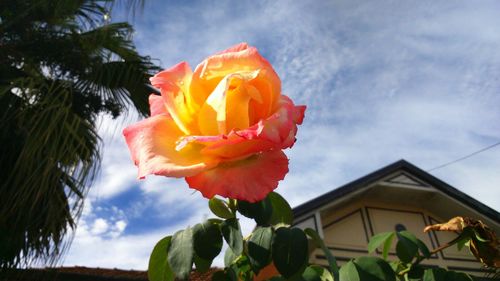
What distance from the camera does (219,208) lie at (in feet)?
1.64

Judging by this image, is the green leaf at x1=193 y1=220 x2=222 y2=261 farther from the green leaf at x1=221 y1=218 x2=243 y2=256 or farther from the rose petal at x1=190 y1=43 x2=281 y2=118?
the rose petal at x1=190 y1=43 x2=281 y2=118

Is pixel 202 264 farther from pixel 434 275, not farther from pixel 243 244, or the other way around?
pixel 434 275

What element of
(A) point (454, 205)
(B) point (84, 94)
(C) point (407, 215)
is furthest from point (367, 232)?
(B) point (84, 94)

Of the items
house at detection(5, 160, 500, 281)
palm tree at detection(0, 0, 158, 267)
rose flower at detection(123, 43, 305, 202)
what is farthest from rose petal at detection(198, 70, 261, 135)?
house at detection(5, 160, 500, 281)

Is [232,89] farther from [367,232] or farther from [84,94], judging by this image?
[367,232]

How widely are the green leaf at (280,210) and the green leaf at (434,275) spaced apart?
0.86 ft

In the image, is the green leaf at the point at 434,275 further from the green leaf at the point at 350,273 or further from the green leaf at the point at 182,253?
the green leaf at the point at 182,253

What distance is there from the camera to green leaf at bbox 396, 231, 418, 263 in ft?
2.10

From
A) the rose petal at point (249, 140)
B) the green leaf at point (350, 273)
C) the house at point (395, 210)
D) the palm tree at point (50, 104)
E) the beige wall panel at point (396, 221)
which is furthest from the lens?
the beige wall panel at point (396, 221)

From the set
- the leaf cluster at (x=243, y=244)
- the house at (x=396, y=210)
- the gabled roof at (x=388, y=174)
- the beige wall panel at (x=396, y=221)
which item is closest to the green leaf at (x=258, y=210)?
the leaf cluster at (x=243, y=244)

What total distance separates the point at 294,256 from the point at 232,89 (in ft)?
0.60

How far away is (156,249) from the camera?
48cm

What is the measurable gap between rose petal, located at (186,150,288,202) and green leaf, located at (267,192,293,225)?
0.16 m

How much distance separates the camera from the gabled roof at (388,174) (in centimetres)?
692
